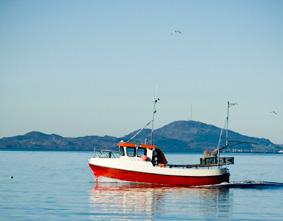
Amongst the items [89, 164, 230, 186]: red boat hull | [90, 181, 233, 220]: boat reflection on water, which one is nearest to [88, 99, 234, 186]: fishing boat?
[89, 164, 230, 186]: red boat hull

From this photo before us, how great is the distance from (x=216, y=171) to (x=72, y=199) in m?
19.4

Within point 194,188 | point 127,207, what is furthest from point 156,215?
point 194,188

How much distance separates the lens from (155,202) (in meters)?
61.3

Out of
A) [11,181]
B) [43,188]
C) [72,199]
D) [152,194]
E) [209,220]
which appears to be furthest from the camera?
[11,181]

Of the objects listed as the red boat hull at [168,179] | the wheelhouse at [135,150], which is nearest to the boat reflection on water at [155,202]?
the red boat hull at [168,179]

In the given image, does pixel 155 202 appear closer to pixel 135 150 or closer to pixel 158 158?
pixel 158 158

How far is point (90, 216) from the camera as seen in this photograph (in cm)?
5056

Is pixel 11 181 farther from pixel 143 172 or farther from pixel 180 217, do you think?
pixel 180 217

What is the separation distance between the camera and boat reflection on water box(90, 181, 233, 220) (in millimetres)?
52438

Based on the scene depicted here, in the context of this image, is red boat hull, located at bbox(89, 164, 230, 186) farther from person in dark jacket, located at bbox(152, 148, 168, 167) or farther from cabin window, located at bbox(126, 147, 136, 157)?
cabin window, located at bbox(126, 147, 136, 157)

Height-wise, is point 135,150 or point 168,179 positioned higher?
point 135,150

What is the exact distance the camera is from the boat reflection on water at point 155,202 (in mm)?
52438

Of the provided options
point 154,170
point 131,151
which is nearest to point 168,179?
point 154,170

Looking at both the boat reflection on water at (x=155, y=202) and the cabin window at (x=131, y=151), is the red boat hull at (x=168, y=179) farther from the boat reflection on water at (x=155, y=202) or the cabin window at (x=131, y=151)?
the cabin window at (x=131, y=151)
